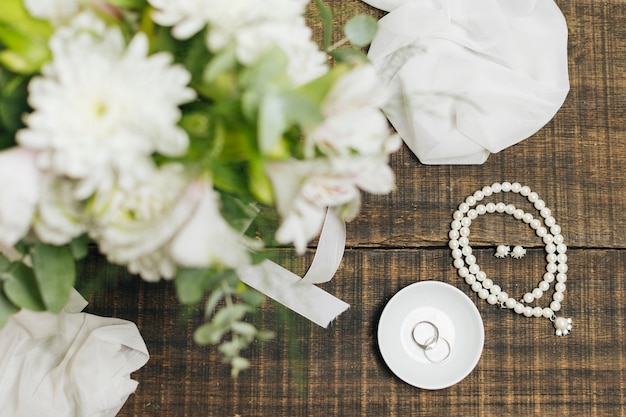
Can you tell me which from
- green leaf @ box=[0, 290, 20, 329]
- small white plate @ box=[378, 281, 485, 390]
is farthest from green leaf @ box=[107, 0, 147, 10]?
small white plate @ box=[378, 281, 485, 390]

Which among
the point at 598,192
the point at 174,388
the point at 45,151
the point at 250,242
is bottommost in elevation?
the point at 174,388

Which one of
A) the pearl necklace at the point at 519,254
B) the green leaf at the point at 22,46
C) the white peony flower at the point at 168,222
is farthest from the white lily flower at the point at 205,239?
the pearl necklace at the point at 519,254

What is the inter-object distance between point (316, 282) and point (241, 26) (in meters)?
0.43

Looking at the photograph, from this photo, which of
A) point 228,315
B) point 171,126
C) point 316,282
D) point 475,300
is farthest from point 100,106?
point 475,300

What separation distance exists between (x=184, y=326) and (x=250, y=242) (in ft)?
1.15

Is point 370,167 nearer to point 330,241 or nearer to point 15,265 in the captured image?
point 15,265

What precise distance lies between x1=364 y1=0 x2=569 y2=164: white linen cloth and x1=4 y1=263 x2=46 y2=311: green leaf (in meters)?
0.45

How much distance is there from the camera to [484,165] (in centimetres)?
80

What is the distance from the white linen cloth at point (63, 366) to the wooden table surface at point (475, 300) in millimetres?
45

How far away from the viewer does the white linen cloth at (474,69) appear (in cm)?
77

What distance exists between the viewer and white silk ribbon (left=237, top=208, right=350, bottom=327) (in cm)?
73

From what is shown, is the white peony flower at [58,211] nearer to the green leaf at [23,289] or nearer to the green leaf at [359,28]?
the green leaf at [23,289]

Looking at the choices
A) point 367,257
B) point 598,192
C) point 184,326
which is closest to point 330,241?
point 367,257

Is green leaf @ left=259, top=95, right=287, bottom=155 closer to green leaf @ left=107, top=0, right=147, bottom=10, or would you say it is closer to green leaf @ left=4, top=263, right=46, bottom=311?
green leaf @ left=107, top=0, right=147, bottom=10
